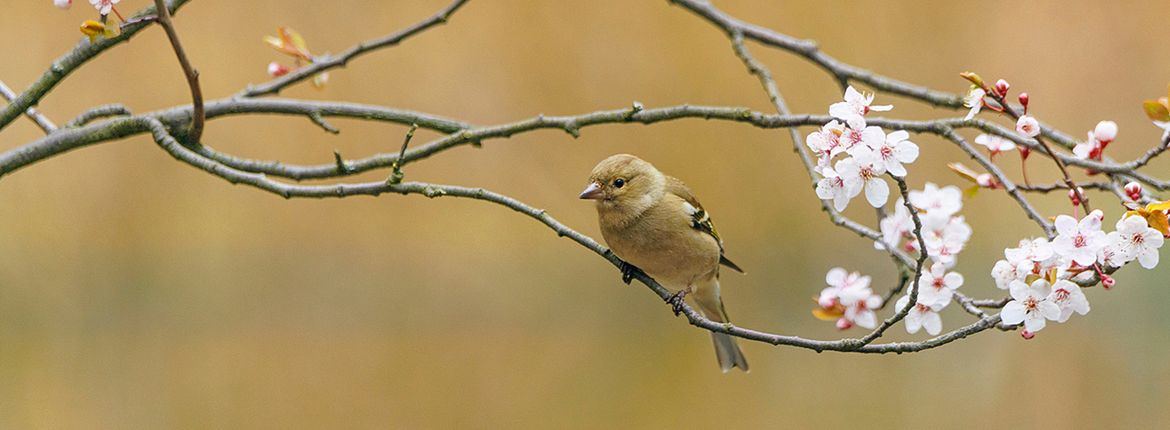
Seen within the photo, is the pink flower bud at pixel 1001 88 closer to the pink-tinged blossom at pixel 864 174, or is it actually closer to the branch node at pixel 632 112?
the pink-tinged blossom at pixel 864 174

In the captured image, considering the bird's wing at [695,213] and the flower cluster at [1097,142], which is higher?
the bird's wing at [695,213]

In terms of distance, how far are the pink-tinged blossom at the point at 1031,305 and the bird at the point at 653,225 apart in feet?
2.85

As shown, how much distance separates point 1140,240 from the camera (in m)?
1.23

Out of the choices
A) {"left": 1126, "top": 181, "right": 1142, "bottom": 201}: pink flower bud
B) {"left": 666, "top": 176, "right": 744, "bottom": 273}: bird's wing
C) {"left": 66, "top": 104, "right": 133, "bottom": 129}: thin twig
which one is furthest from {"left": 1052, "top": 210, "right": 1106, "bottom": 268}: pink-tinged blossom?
{"left": 66, "top": 104, "right": 133, "bottom": 129}: thin twig

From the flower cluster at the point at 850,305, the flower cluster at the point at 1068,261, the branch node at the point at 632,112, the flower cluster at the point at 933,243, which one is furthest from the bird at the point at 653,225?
the flower cluster at the point at 1068,261

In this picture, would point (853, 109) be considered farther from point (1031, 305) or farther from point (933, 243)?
point (933, 243)

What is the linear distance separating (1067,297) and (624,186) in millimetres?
1045

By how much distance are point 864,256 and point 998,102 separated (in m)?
2.01

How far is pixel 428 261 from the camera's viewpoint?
3350mm

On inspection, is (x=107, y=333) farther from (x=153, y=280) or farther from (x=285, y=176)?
(x=285, y=176)

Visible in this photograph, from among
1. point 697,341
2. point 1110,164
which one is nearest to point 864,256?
point 697,341

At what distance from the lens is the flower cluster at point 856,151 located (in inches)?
50.7

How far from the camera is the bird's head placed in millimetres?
2184

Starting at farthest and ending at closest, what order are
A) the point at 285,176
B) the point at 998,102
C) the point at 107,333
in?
the point at 107,333, the point at 285,176, the point at 998,102
